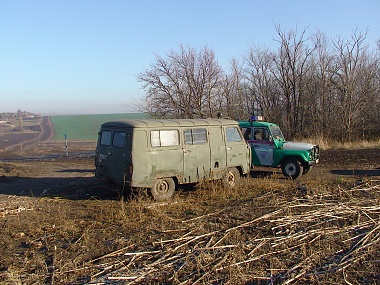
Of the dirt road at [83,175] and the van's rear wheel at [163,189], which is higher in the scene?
the van's rear wheel at [163,189]

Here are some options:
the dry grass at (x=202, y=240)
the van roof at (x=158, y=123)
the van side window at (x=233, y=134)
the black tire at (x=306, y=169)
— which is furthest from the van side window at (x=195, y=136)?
the black tire at (x=306, y=169)

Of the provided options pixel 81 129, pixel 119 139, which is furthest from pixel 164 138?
pixel 81 129

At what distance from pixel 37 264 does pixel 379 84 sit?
113 feet

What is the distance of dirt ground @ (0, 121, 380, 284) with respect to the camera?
504 centimetres

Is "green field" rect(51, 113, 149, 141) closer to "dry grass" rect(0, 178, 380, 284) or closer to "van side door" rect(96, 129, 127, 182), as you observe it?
"van side door" rect(96, 129, 127, 182)

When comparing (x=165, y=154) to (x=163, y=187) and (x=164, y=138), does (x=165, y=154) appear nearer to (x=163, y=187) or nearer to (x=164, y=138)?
(x=164, y=138)

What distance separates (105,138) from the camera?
34.6 feet

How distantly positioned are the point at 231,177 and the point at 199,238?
5.45 metres

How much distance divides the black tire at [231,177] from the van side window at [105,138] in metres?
3.51

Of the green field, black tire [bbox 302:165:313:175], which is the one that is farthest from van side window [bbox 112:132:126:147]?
the green field

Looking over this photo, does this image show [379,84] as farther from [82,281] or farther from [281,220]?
[82,281]

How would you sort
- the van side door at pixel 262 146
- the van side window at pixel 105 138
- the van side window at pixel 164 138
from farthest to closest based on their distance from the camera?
the van side door at pixel 262 146 < the van side window at pixel 105 138 < the van side window at pixel 164 138

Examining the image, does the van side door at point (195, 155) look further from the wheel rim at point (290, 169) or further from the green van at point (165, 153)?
the wheel rim at point (290, 169)

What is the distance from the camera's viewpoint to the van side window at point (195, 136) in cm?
1070
